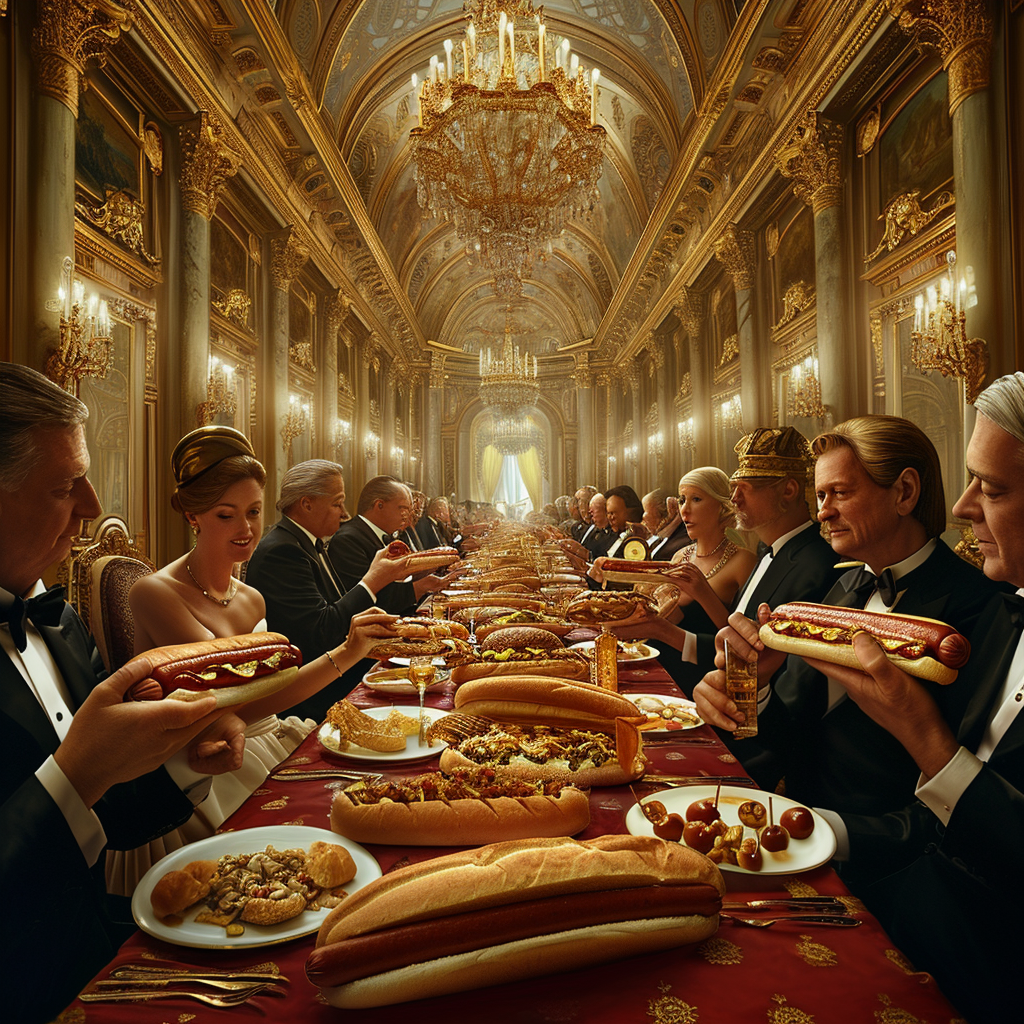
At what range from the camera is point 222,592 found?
97.1 inches

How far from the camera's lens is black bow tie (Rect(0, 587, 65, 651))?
4.33ft

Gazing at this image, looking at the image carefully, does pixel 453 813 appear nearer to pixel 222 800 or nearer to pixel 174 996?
pixel 174 996

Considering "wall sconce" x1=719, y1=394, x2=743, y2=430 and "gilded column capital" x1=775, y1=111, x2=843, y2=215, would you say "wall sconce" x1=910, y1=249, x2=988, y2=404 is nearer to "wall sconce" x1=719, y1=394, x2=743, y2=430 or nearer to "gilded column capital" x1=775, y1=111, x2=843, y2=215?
"gilded column capital" x1=775, y1=111, x2=843, y2=215

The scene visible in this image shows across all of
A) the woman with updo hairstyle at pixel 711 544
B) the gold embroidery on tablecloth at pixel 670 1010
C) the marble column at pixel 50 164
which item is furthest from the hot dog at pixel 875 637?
the marble column at pixel 50 164

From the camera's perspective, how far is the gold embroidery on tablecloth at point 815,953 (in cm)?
101

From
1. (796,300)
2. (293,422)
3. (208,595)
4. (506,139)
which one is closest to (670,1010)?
(208,595)

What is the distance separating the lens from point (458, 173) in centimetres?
752

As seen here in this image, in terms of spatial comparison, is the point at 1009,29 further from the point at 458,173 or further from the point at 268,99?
the point at 268,99

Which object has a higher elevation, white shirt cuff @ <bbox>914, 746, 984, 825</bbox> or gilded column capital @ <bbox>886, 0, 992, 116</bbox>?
gilded column capital @ <bbox>886, 0, 992, 116</bbox>

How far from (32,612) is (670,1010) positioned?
1.44 meters

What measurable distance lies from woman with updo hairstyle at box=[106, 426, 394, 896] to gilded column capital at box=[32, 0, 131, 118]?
4.30 m

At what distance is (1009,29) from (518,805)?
19.9 ft

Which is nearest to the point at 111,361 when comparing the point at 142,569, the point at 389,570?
the point at 142,569

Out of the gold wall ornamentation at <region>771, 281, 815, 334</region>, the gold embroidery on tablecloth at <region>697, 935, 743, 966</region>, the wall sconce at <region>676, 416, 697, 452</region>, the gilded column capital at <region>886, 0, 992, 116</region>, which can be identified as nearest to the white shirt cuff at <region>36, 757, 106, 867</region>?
the gold embroidery on tablecloth at <region>697, 935, 743, 966</region>
